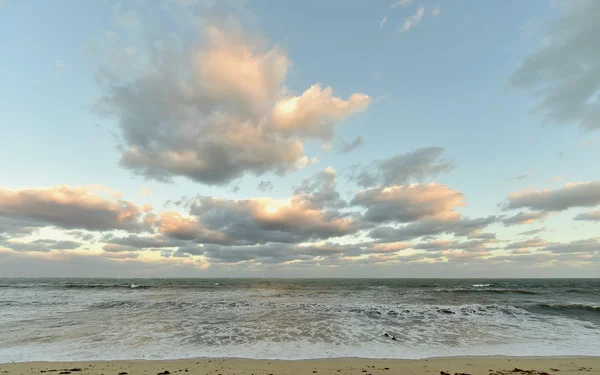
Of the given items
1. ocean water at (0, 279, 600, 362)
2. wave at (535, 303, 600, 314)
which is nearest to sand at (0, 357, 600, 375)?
ocean water at (0, 279, 600, 362)

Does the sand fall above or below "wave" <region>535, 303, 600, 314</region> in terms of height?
above

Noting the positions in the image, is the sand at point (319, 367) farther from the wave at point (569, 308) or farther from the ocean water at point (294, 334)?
the wave at point (569, 308)

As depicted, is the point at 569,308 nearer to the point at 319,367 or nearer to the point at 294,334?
the point at 294,334

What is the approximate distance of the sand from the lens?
10094 mm

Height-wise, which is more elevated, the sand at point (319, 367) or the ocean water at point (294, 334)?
the sand at point (319, 367)

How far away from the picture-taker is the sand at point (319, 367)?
33.1ft

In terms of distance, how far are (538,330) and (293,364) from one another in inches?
665

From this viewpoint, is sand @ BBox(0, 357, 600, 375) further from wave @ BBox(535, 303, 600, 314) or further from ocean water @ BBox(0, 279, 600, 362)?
wave @ BBox(535, 303, 600, 314)

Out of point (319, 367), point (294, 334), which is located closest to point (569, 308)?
point (294, 334)

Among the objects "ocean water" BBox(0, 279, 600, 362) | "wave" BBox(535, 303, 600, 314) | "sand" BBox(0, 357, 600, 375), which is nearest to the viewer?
"sand" BBox(0, 357, 600, 375)

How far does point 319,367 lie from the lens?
10727mm

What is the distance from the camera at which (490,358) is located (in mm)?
12086

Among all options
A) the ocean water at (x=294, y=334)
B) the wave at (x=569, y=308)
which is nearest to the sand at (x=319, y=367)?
the ocean water at (x=294, y=334)

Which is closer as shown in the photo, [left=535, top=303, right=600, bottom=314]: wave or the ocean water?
the ocean water
